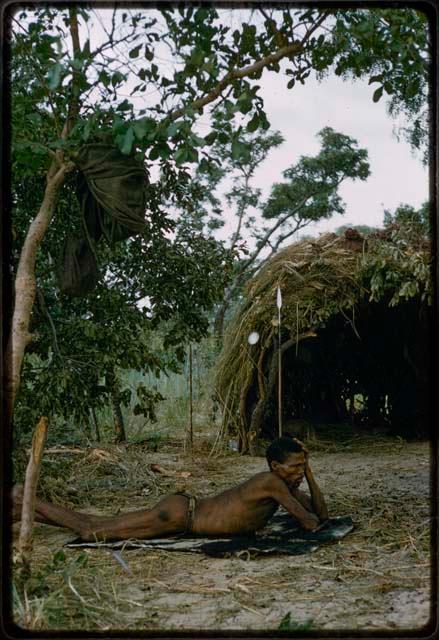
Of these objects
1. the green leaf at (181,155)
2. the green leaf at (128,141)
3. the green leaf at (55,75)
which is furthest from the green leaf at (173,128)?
the green leaf at (55,75)

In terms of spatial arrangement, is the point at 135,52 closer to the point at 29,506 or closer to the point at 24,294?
the point at 24,294

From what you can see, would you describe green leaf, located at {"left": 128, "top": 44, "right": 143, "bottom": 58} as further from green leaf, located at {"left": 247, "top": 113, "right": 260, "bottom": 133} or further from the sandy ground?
the sandy ground

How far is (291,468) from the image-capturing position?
4.49 metres

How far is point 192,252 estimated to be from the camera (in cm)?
627

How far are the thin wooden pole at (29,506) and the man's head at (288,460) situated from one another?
1.54 m

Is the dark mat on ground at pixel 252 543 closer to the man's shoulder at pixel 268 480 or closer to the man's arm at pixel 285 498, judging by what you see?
the man's arm at pixel 285 498

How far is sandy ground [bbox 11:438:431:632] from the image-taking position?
3215mm

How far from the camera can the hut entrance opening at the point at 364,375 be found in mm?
9930

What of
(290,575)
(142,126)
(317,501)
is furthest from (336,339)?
(142,126)

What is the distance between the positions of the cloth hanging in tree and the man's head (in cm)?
176

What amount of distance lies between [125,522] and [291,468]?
1.18 m

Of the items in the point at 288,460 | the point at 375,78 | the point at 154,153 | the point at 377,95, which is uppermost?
the point at 375,78

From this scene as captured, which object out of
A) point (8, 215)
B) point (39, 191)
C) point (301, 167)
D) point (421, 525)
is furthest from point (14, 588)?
point (301, 167)

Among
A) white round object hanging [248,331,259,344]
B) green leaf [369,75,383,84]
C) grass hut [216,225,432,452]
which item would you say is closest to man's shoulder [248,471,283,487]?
green leaf [369,75,383,84]
